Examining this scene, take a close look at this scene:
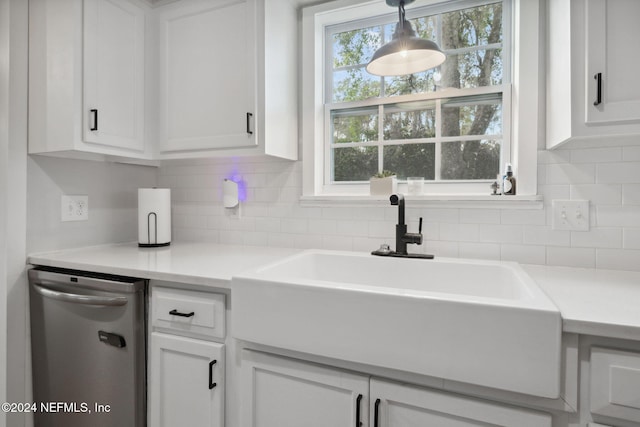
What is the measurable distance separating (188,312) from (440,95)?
1.49m

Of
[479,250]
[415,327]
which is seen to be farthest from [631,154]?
[415,327]

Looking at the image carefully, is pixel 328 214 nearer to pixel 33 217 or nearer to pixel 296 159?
pixel 296 159

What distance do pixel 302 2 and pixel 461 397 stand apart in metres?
1.91

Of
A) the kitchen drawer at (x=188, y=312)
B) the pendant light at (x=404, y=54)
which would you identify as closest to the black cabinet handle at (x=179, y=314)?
the kitchen drawer at (x=188, y=312)

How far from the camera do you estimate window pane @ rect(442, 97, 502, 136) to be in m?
1.53

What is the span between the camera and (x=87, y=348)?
1349mm

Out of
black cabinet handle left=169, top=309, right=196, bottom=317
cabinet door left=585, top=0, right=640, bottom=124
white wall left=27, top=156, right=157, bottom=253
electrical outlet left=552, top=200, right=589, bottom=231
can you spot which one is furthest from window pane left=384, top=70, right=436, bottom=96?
white wall left=27, top=156, right=157, bottom=253

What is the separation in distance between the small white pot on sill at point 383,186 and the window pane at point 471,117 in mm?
358

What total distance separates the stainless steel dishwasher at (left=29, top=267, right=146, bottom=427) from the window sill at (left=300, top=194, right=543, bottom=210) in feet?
3.01

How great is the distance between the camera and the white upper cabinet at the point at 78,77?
4.70ft

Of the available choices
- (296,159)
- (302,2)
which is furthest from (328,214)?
(302,2)

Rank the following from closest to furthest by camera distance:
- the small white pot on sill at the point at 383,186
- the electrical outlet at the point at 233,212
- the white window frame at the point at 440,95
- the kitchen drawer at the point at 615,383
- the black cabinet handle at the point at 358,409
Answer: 1. the kitchen drawer at the point at 615,383
2. the black cabinet handle at the point at 358,409
3. the white window frame at the point at 440,95
4. the small white pot on sill at the point at 383,186
5. the electrical outlet at the point at 233,212

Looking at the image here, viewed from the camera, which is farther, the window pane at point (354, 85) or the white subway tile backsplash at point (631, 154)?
the window pane at point (354, 85)

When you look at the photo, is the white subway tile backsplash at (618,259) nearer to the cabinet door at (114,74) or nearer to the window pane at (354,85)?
the window pane at (354,85)
